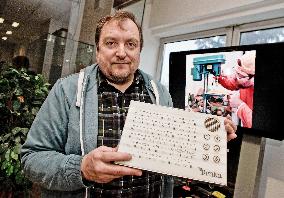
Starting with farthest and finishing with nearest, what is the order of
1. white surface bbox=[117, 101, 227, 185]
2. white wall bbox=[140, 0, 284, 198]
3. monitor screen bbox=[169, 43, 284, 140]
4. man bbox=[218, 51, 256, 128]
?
white wall bbox=[140, 0, 284, 198] → man bbox=[218, 51, 256, 128] → monitor screen bbox=[169, 43, 284, 140] → white surface bbox=[117, 101, 227, 185]

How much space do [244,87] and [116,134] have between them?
Answer: 1355 mm

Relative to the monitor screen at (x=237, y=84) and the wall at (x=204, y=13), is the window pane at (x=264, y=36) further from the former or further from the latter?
the monitor screen at (x=237, y=84)

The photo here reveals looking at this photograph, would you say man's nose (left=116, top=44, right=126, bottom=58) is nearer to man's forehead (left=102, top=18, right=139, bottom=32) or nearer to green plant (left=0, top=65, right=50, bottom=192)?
man's forehead (left=102, top=18, right=139, bottom=32)

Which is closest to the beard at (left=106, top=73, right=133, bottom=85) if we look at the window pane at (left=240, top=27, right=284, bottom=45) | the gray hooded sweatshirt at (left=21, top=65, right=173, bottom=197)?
the gray hooded sweatshirt at (left=21, top=65, right=173, bottom=197)

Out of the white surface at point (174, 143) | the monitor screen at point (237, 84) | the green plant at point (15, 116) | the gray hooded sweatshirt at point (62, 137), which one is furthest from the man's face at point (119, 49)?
the green plant at point (15, 116)

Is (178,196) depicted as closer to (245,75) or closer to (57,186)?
(245,75)

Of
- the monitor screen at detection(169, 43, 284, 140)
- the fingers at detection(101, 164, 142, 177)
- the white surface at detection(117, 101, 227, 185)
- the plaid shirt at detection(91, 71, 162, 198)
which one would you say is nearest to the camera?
the fingers at detection(101, 164, 142, 177)

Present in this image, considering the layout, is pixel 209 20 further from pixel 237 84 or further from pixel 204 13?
pixel 237 84

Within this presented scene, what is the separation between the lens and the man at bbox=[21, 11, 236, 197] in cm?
102

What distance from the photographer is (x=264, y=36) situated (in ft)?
9.55

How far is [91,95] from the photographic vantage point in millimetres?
1225

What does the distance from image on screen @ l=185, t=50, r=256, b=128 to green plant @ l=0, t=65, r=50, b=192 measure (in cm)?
157

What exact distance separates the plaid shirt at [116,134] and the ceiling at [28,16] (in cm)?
262

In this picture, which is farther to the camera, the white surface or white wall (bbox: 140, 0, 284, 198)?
white wall (bbox: 140, 0, 284, 198)
